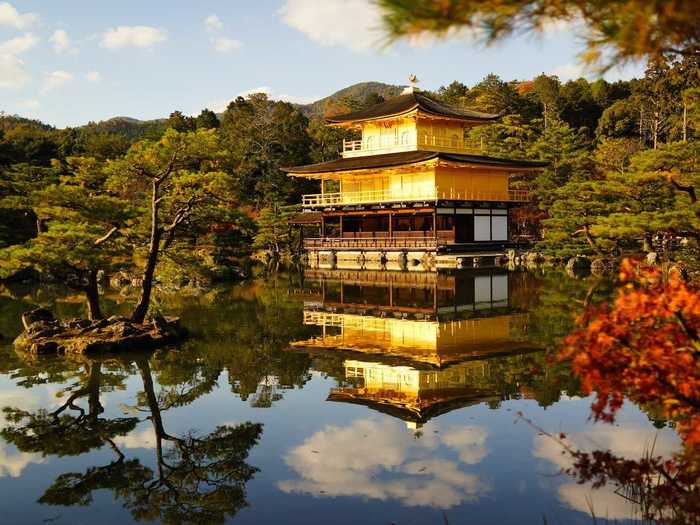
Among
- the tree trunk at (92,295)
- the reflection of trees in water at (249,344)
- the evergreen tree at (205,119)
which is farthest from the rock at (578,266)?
the evergreen tree at (205,119)

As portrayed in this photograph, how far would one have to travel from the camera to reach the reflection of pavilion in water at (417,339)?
9789 millimetres

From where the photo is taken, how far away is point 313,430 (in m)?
8.43

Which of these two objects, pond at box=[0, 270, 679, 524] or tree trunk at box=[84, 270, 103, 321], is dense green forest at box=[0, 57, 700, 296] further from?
pond at box=[0, 270, 679, 524]

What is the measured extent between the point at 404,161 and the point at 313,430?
28397 mm

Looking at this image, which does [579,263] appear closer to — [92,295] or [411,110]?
[411,110]

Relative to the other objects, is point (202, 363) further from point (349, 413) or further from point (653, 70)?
point (653, 70)

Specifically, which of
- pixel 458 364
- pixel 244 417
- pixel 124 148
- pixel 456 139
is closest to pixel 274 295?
pixel 458 364

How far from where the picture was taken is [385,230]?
133 feet

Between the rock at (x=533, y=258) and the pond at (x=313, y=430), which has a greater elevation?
the rock at (x=533, y=258)

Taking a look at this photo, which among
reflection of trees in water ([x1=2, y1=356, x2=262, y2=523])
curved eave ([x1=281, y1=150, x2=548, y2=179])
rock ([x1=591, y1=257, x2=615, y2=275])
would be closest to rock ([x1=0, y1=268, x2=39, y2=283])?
curved eave ([x1=281, y1=150, x2=548, y2=179])

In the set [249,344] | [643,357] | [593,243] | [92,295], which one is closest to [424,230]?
[593,243]

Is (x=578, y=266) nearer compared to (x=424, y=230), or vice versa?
(x=578, y=266)

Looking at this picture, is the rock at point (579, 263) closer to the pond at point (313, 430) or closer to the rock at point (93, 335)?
the pond at point (313, 430)

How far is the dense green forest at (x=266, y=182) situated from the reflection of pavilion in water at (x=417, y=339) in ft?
12.0
